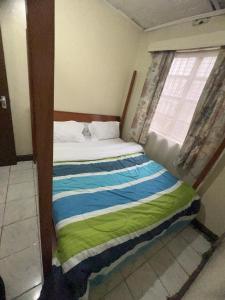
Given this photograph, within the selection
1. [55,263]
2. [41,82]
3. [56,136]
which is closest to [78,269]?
[55,263]

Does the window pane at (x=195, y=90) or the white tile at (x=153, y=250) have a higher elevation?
the window pane at (x=195, y=90)

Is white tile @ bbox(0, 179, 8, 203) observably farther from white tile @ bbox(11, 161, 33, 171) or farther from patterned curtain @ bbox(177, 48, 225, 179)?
patterned curtain @ bbox(177, 48, 225, 179)

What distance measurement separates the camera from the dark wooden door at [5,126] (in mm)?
1818

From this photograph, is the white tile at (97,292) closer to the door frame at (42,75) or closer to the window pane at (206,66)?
the door frame at (42,75)

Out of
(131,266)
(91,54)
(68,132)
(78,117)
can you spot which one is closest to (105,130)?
(78,117)

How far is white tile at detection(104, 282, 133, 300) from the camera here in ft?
3.76

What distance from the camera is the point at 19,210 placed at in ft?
5.33

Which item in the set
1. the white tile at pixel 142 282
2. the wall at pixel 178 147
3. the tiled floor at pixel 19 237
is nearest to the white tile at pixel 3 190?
the tiled floor at pixel 19 237

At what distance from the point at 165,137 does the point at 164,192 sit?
3.37 ft

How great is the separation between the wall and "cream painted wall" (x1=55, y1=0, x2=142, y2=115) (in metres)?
0.38

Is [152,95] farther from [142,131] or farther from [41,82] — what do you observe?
[41,82]

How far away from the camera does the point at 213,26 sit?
1.73 m

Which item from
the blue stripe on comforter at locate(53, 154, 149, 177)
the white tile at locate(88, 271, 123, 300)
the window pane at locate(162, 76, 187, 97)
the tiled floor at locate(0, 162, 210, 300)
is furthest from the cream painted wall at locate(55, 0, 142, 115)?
the white tile at locate(88, 271, 123, 300)

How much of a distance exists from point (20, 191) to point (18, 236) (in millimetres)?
610
